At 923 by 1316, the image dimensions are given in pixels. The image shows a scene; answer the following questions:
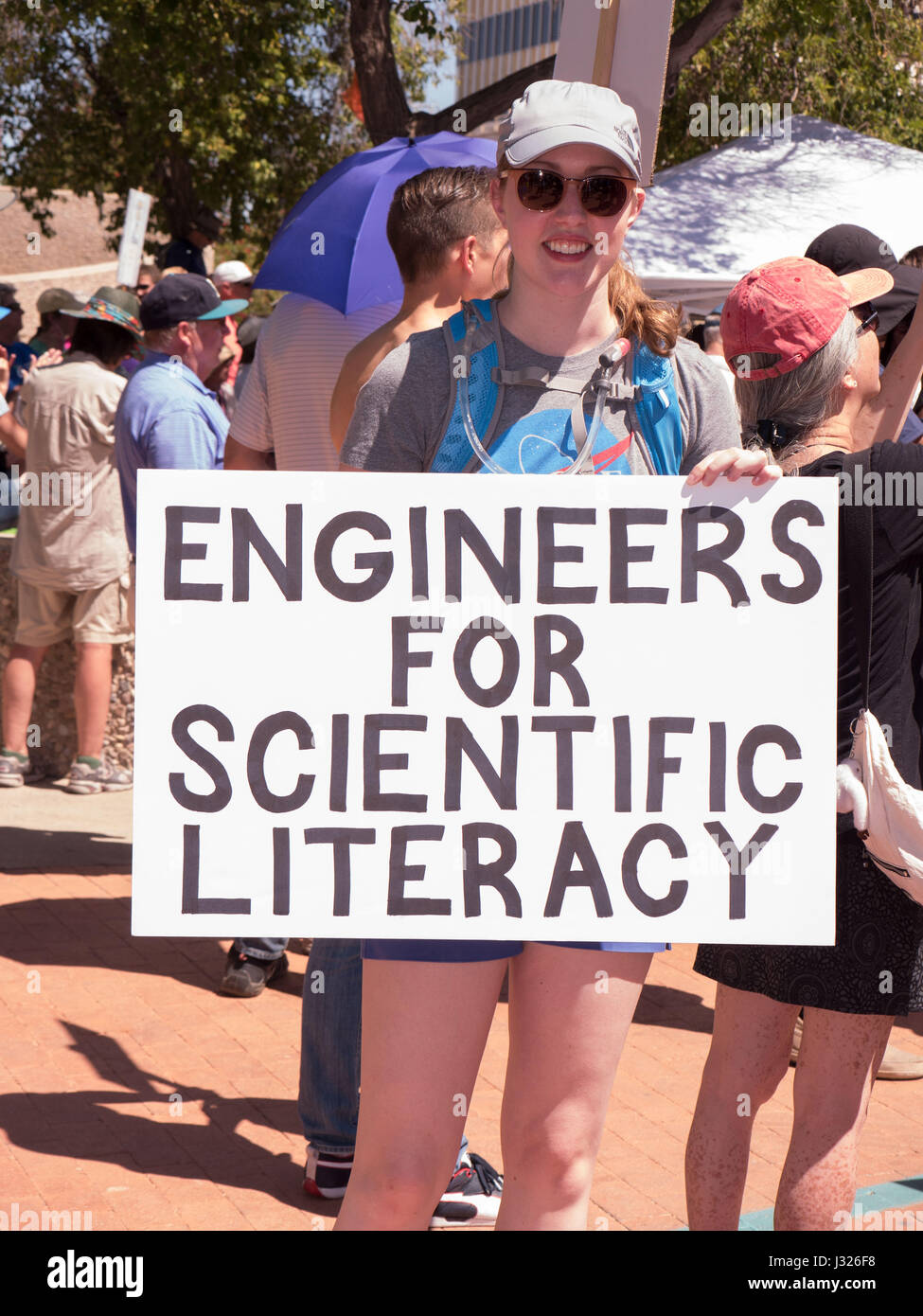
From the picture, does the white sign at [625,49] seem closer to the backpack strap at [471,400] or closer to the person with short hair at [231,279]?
the backpack strap at [471,400]

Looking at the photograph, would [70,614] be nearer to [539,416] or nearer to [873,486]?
[539,416]

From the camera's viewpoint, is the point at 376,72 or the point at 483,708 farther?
the point at 376,72

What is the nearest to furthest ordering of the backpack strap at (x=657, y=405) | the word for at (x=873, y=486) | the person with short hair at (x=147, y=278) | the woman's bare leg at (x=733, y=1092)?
the backpack strap at (x=657, y=405) → the word for at (x=873, y=486) → the woman's bare leg at (x=733, y=1092) → the person with short hair at (x=147, y=278)

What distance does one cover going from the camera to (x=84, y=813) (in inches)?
281

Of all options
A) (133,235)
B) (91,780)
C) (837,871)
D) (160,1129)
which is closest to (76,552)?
(91,780)

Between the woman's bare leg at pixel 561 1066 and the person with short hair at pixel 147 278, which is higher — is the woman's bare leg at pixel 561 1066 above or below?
below

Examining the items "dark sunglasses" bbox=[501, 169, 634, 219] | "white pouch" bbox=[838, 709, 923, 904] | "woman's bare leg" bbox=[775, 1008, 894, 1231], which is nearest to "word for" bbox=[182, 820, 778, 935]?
"white pouch" bbox=[838, 709, 923, 904]

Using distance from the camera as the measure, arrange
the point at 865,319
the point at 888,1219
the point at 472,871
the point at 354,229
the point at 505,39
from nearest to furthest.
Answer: the point at 472,871
the point at 865,319
the point at 888,1219
the point at 354,229
the point at 505,39

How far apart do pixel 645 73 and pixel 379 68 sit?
28.2 feet

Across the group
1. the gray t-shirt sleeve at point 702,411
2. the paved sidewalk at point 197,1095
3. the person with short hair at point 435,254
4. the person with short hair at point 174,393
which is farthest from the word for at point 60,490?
the gray t-shirt sleeve at point 702,411

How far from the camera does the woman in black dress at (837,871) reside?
2.62m

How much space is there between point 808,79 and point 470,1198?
1844 centimetres

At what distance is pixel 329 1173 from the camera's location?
3607 mm
